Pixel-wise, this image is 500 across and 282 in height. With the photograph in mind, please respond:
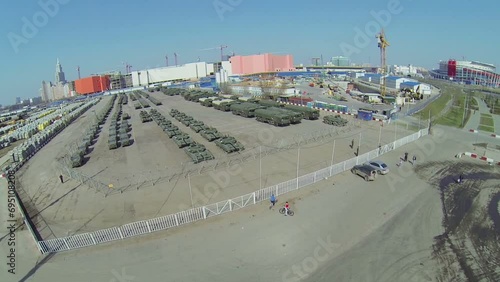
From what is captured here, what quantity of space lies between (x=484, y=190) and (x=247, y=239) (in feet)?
53.6

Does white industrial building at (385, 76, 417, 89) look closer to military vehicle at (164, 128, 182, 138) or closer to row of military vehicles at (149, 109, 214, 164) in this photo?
row of military vehicles at (149, 109, 214, 164)

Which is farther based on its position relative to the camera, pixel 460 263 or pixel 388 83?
pixel 388 83

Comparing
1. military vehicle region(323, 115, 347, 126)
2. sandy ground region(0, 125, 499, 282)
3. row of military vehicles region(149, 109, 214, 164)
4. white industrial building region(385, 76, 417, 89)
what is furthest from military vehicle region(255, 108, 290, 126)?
white industrial building region(385, 76, 417, 89)

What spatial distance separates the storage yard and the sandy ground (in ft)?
9.71

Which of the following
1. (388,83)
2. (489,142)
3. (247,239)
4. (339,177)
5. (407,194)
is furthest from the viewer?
(388,83)

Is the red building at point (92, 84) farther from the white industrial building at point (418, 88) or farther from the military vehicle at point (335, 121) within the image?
the military vehicle at point (335, 121)

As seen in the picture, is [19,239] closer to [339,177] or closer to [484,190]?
[339,177]

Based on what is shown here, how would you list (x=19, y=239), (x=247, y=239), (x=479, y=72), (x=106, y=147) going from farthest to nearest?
(x=479, y=72)
(x=106, y=147)
(x=19, y=239)
(x=247, y=239)

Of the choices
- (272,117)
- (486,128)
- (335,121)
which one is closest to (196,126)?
(272,117)

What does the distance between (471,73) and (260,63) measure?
317ft

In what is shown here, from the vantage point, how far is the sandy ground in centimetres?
1170

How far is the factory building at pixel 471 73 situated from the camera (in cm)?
11388

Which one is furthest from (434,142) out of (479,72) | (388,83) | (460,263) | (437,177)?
(479,72)

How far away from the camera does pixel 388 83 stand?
83625mm
